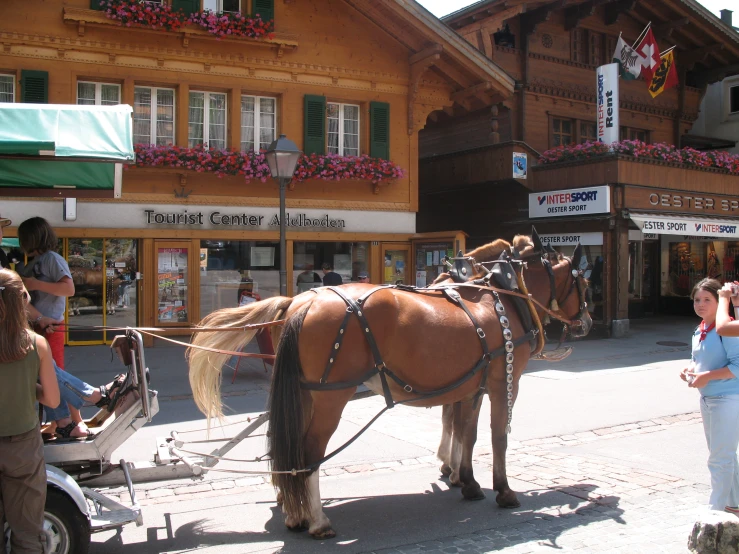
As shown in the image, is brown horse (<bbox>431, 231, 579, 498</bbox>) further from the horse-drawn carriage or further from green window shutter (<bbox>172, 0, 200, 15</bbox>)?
green window shutter (<bbox>172, 0, 200, 15</bbox>)

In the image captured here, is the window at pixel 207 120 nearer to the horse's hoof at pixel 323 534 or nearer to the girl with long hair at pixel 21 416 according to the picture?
the horse's hoof at pixel 323 534

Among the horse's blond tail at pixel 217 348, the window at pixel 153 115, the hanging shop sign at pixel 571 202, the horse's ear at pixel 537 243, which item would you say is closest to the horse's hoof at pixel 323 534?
the horse's blond tail at pixel 217 348

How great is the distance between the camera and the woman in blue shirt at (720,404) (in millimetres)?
4562

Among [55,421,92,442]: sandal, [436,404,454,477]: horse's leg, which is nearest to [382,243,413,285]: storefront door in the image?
[436,404,454,477]: horse's leg

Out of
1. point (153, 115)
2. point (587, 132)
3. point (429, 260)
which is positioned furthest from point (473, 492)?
point (587, 132)

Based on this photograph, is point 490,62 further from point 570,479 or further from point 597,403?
point 570,479

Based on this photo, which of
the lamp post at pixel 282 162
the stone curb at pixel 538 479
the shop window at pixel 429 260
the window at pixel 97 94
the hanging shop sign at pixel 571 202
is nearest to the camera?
the stone curb at pixel 538 479

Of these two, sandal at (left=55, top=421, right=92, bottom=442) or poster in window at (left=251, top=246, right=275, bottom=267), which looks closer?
sandal at (left=55, top=421, right=92, bottom=442)

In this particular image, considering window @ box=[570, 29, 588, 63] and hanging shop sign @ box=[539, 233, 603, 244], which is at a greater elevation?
window @ box=[570, 29, 588, 63]

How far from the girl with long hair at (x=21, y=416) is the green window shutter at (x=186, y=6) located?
40.0 ft

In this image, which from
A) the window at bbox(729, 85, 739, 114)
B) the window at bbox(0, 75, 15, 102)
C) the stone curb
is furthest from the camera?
the window at bbox(729, 85, 739, 114)

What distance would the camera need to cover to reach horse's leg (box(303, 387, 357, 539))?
4.59 meters

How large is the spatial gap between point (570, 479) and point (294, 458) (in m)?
2.80

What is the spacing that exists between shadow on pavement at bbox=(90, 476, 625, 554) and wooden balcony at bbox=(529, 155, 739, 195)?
39.3 ft
